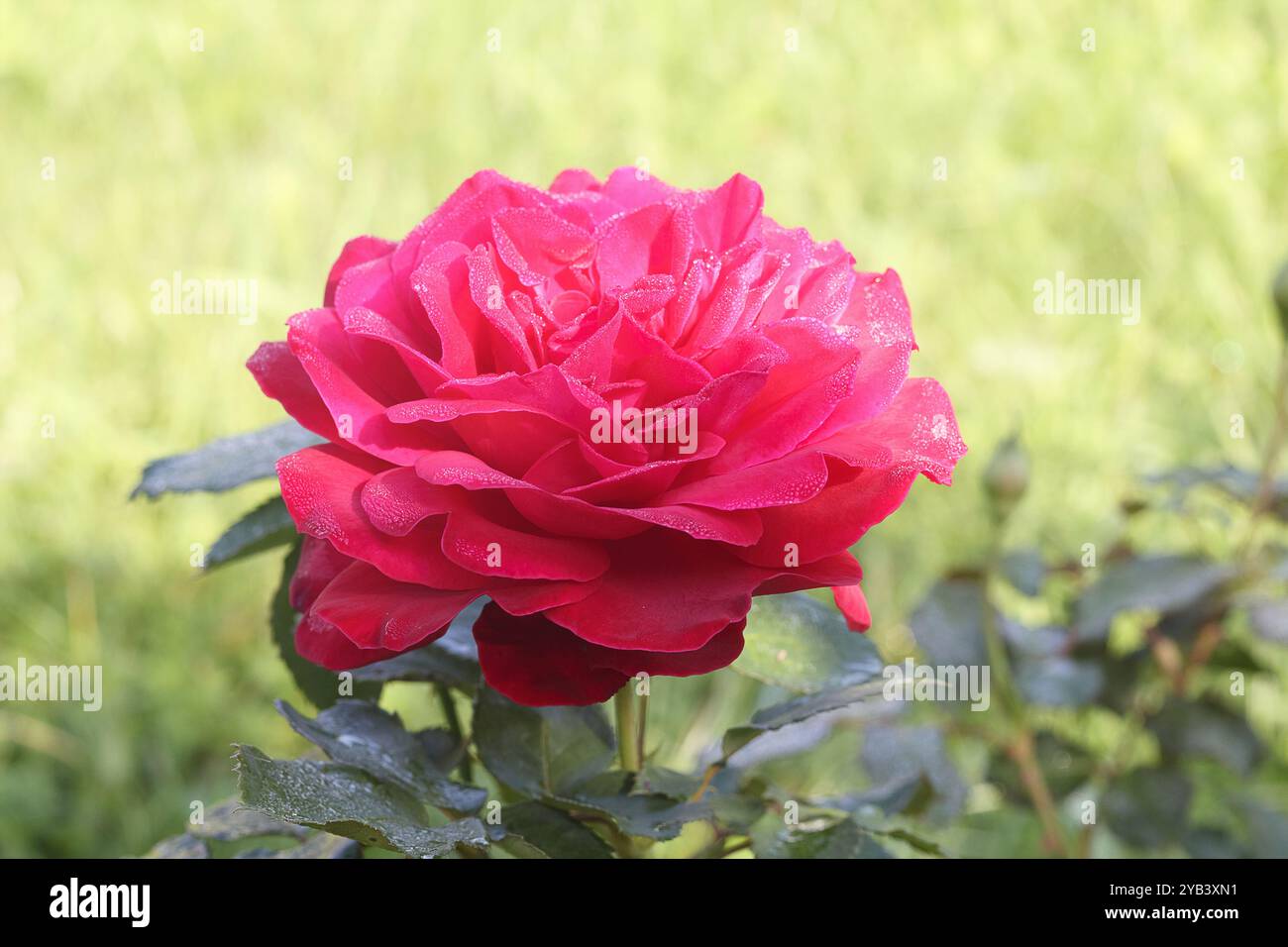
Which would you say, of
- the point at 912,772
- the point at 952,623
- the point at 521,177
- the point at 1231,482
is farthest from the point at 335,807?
the point at 521,177

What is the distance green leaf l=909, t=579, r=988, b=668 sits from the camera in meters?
1.01

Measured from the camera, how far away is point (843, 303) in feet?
1.68

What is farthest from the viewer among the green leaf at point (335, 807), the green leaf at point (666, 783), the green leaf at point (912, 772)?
the green leaf at point (912, 772)

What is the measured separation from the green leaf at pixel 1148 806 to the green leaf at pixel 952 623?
16 cm

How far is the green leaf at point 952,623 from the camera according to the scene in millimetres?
1011

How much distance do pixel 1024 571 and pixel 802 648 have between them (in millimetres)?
527

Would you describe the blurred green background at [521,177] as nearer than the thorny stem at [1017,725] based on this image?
No

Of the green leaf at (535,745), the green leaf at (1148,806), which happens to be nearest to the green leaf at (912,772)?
the green leaf at (1148,806)

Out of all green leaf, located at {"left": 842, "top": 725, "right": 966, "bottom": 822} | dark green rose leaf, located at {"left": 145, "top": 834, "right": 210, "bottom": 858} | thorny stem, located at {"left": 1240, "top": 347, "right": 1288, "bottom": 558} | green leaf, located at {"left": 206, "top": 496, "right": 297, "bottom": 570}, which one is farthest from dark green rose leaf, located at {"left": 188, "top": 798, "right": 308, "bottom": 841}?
thorny stem, located at {"left": 1240, "top": 347, "right": 1288, "bottom": 558}

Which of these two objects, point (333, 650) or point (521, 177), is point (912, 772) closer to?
point (333, 650)

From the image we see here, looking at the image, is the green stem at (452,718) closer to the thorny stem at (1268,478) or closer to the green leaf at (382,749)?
the green leaf at (382,749)

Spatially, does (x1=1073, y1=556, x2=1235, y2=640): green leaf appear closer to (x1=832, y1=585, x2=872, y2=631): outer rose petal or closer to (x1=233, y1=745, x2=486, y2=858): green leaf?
(x1=832, y1=585, x2=872, y2=631): outer rose petal

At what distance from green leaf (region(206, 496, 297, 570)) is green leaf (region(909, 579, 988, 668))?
51 cm
